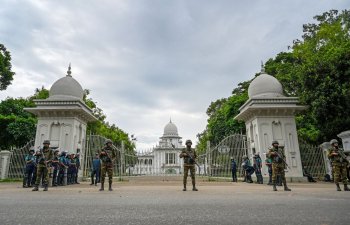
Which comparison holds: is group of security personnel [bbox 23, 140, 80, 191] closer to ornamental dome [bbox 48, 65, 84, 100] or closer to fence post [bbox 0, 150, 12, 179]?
ornamental dome [bbox 48, 65, 84, 100]

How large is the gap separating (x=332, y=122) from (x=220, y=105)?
28.2 meters

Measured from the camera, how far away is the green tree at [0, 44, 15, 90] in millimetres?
28341

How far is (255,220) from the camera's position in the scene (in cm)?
363

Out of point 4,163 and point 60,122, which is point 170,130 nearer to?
point 4,163

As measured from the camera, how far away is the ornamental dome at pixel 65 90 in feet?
57.5

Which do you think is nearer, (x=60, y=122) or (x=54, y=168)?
(x=54, y=168)

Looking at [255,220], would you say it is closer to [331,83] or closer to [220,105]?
[331,83]

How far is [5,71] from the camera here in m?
28.4

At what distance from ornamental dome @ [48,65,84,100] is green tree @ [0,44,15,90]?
14420 millimetres

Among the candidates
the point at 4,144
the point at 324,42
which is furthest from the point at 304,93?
the point at 4,144

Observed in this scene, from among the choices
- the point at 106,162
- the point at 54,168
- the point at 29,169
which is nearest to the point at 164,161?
the point at 54,168

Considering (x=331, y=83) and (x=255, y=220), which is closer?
(x=255, y=220)

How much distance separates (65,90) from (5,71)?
1553 cm

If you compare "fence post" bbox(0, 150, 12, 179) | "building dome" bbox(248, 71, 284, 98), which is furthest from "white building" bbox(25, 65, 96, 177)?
"building dome" bbox(248, 71, 284, 98)
